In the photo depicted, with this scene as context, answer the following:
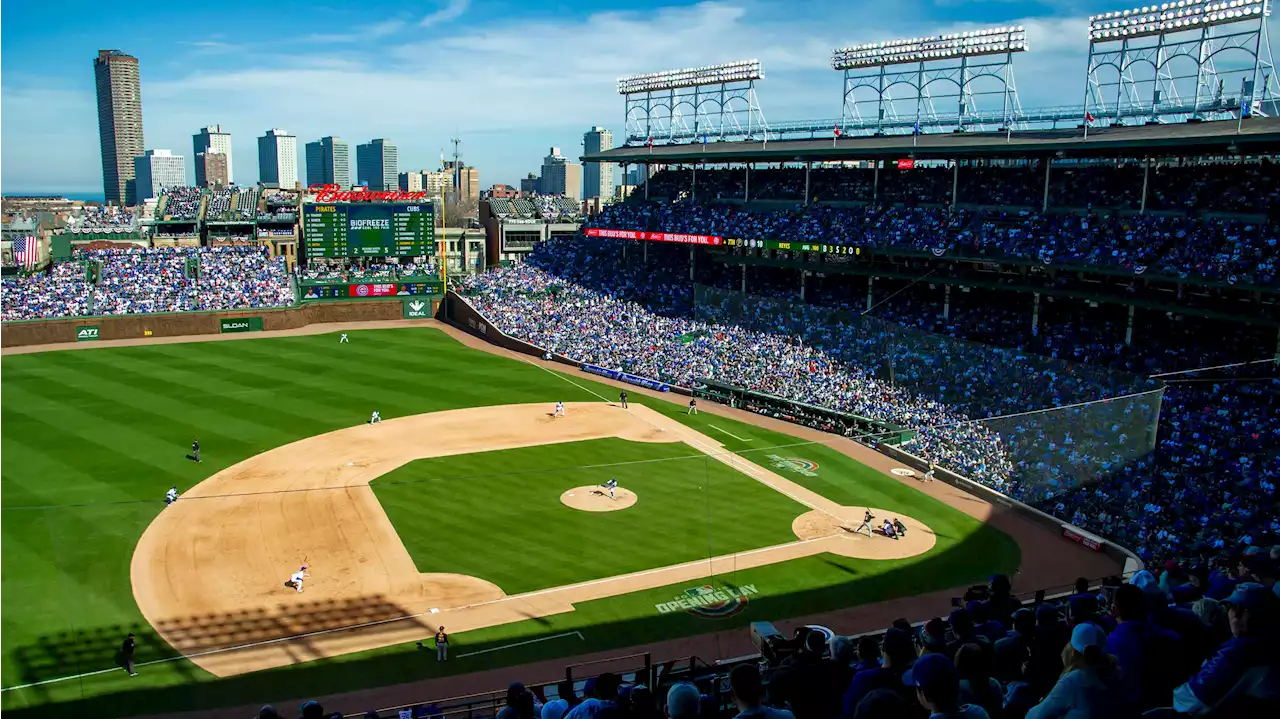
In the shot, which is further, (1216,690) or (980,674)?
(980,674)

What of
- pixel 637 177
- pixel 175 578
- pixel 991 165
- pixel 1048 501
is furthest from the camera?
pixel 637 177

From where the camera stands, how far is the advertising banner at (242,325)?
187 feet

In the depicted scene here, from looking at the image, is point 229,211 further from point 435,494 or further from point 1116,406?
point 1116,406

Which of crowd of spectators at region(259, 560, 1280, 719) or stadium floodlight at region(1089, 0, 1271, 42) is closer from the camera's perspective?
crowd of spectators at region(259, 560, 1280, 719)

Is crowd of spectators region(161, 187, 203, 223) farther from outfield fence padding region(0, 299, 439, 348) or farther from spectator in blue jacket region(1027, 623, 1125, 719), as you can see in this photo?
spectator in blue jacket region(1027, 623, 1125, 719)

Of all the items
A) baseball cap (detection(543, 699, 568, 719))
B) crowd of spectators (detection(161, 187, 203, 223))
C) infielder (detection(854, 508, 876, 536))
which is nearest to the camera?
baseball cap (detection(543, 699, 568, 719))

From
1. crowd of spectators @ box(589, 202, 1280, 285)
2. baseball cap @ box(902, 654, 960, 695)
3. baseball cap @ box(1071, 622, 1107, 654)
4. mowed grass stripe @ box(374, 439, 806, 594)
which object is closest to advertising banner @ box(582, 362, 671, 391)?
crowd of spectators @ box(589, 202, 1280, 285)

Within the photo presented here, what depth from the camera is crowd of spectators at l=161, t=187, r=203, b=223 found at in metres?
79.1

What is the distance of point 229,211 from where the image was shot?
78562 millimetres

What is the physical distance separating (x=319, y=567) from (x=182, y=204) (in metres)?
71.7

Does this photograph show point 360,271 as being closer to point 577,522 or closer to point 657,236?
point 657,236

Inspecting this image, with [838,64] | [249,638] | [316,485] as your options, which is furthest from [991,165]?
[249,638]

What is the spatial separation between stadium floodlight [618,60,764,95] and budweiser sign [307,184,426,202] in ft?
60.4

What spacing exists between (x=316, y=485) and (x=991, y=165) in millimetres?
37202
